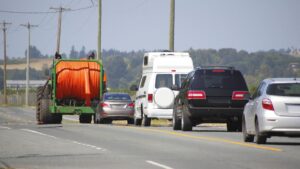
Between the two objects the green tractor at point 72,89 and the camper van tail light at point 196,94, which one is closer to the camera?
the camper van tail light at point 196,94

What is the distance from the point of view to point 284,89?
22812mm

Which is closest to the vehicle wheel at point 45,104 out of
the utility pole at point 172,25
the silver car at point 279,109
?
the utility pole at point 172,25

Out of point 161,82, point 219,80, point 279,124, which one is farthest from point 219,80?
point 279,124

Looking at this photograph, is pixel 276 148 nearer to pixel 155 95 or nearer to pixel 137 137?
pixel 137 137

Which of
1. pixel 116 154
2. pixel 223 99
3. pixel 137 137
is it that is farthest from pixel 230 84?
pixel 116 154

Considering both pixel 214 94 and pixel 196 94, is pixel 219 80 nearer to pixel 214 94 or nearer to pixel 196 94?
pixel 214 94

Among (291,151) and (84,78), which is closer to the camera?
(291,151)

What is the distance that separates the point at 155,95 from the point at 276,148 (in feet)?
47.3

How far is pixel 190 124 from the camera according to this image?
3103 centimetres

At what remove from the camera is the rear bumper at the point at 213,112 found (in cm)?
3025

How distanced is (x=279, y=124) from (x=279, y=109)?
1.17 ft

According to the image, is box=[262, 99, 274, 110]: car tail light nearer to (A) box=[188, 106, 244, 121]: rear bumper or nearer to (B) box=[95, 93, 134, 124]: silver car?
(A) box=[188, 106, 244, 121]: rear bumper

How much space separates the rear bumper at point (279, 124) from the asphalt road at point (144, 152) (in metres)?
0.38

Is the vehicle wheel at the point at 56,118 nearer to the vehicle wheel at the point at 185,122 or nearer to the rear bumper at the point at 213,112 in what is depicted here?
the vehicle wheel at the point at 185,122
